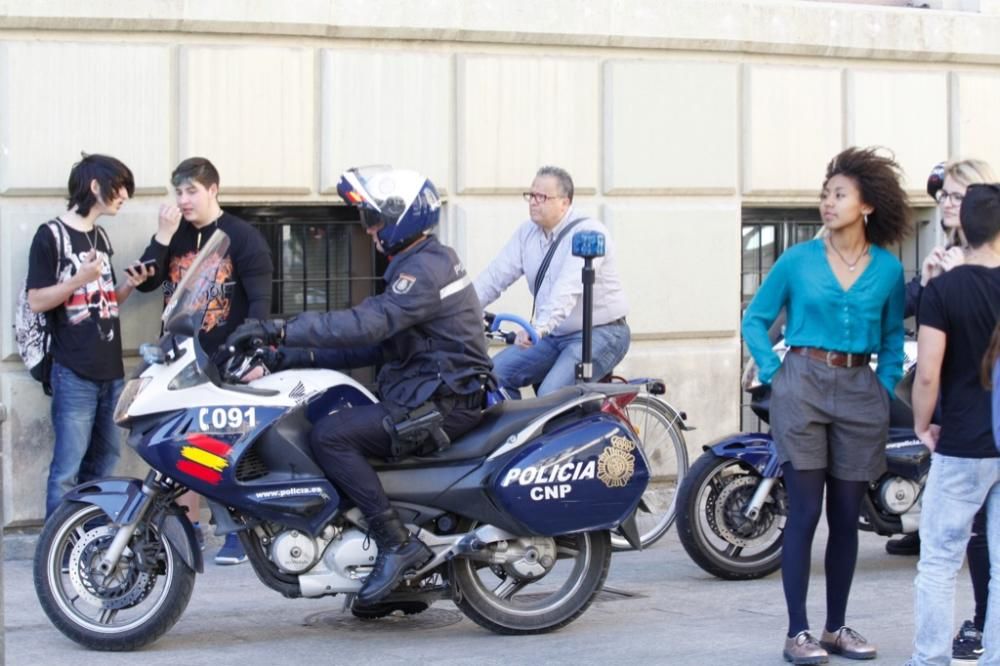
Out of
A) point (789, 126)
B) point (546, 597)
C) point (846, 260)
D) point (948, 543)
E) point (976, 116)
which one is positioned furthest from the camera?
point (976, 116)

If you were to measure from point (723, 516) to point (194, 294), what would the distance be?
2.85 metres

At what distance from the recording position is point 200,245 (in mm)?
9094

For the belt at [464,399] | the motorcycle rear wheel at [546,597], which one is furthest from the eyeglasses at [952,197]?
the belt at [464,399]

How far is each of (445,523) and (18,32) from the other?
3644 mm

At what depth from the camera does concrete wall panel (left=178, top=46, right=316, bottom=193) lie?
929cm

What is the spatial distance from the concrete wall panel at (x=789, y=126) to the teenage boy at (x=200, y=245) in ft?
11.4

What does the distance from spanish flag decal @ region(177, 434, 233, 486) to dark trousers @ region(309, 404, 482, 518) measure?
356mm

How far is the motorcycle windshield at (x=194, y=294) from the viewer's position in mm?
6766

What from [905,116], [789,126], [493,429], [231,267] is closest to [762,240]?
[789,126]

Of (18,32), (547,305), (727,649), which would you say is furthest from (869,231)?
(18,32)

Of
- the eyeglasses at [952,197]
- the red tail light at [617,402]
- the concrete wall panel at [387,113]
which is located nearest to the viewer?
the red tail light at [617,402]

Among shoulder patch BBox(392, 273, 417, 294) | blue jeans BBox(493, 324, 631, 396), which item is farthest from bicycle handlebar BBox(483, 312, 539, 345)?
shoulder patch BBox(392, 273, 417, 294)

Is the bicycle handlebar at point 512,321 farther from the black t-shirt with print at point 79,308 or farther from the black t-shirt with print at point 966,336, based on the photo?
the black t-shirt with print at point 966,336

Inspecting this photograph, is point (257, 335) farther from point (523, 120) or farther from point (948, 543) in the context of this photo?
point (523, 120)
